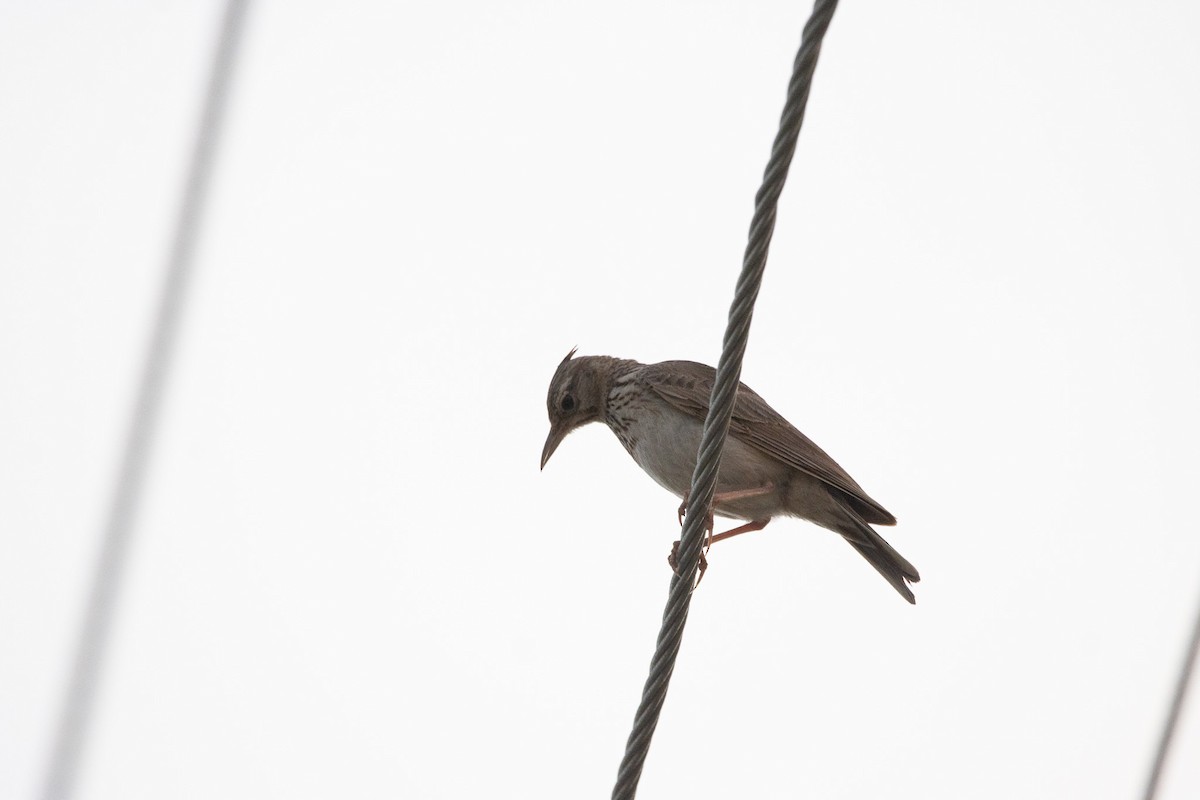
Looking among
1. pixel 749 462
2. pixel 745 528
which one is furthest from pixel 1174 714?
pixel 749 462

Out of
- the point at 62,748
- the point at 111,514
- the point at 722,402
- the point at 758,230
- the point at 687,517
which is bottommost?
the point at 62,748

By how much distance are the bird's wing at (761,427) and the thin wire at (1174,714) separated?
5.66 m

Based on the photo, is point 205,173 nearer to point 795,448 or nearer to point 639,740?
point 795,448

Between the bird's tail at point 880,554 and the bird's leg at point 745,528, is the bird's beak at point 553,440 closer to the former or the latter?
the bird's leg at point 745,528

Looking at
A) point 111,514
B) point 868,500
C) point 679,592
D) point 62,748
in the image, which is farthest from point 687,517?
point 62,748

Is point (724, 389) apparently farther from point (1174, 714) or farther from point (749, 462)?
point (1174, 714)

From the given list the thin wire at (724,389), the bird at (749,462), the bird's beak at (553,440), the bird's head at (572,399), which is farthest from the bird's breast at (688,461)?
the thin wire at (724,389)

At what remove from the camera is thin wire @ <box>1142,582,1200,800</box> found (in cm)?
774

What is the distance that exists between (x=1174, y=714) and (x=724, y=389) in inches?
298

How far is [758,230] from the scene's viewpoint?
1.85m

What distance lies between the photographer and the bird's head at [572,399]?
181 inches

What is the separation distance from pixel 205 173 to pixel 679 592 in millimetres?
5311

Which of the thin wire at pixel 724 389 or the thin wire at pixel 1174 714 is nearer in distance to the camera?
the thin wire at pixel 724 389

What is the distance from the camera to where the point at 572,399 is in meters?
4.64
